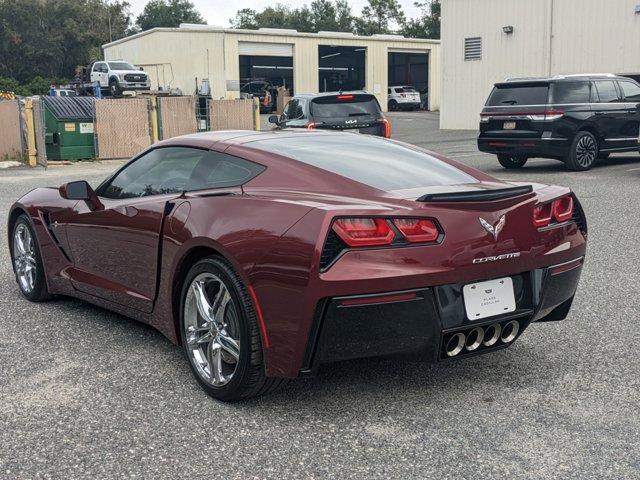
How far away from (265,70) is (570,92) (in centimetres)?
4354

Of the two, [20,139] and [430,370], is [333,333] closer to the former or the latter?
[430,370]

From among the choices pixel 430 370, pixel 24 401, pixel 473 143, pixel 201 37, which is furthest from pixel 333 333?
pixel 201 37

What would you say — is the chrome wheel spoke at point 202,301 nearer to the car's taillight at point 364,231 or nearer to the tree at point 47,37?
the car's taillight at point 364,231

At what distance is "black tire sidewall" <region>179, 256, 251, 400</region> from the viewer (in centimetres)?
360

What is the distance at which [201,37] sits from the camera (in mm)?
46438

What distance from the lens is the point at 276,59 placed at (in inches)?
2190

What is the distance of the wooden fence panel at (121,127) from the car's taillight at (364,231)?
18.7 meters

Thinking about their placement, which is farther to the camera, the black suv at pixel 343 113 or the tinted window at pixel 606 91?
the tinted window at pixel 606 91

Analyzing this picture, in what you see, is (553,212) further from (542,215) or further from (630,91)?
(630,91)

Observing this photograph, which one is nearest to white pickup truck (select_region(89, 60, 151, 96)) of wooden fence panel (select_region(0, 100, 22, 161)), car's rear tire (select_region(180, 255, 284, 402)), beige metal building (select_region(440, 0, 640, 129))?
beige metal building (select_region(440, 0, 640, 129))

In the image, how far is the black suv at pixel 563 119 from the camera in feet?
48.1

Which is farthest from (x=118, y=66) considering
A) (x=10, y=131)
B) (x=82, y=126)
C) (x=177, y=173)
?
(x=177, y=173)

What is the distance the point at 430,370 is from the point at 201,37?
44.7 m

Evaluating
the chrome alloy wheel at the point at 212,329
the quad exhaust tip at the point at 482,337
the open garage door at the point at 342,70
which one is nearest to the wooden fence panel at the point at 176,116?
the chrome alloy wheel at the point at 212,329
